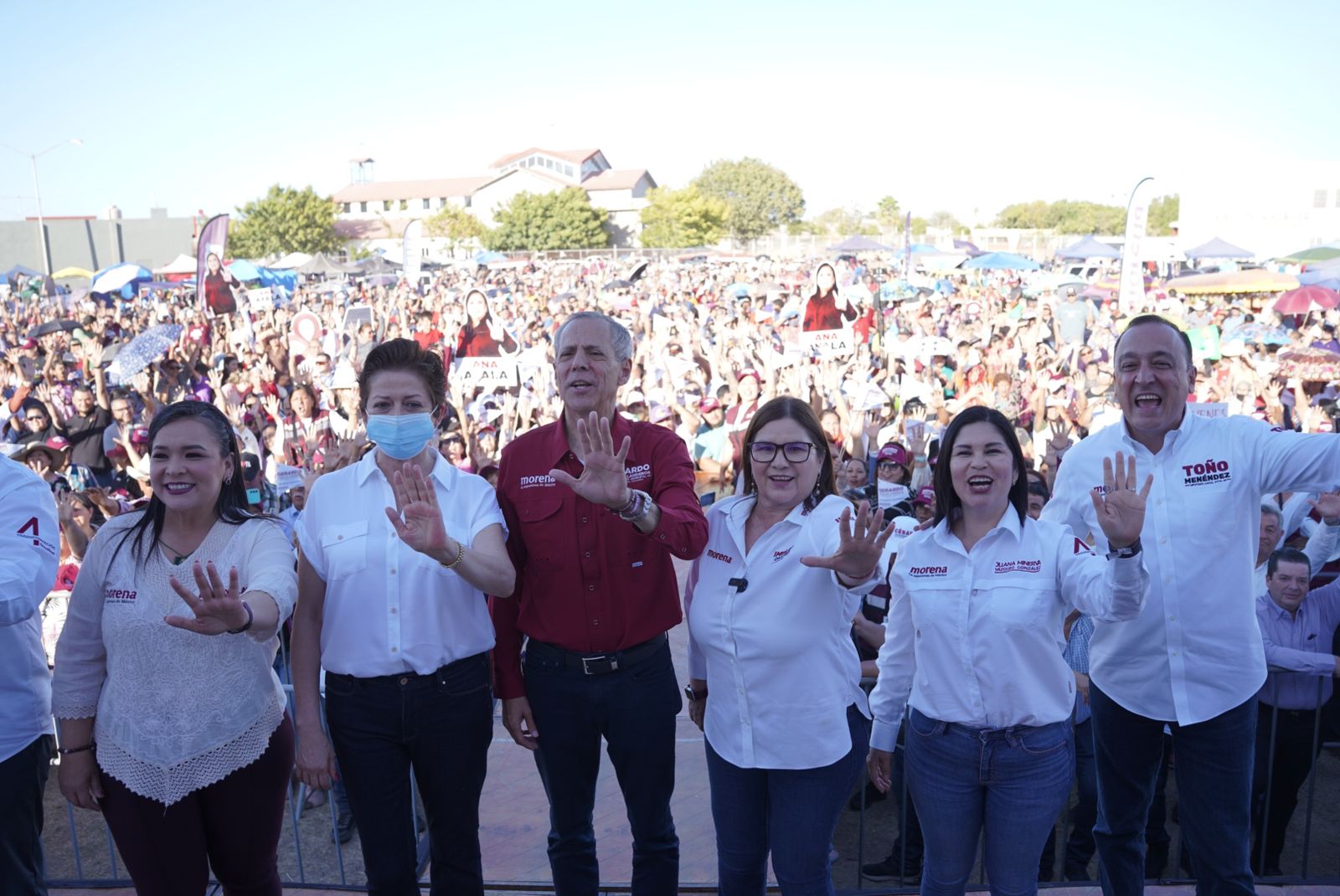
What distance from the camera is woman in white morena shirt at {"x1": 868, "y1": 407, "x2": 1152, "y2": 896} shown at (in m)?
2.54

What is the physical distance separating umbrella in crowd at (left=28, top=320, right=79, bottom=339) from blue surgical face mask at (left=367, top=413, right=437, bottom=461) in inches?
626

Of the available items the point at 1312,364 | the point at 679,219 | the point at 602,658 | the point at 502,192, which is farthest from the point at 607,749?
the point at 502,192

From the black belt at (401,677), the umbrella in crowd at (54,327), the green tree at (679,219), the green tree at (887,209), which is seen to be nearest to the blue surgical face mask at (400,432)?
the black belt at (401,677)

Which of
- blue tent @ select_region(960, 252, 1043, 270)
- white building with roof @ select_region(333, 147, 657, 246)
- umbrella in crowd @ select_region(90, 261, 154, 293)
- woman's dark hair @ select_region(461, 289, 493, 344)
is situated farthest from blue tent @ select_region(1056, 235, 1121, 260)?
white building with roof @ select_region(333, 147, 657, 246)

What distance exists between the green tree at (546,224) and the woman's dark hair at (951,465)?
69240 millimetres

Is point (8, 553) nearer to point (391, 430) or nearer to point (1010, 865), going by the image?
point (391, 430)

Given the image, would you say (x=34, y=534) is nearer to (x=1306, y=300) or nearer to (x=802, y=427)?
(x=802, y=427)

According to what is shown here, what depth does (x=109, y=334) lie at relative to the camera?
18062 mm

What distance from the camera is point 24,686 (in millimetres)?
2617

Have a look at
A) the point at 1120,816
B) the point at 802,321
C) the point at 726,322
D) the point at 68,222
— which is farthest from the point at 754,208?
the point at 1120,816

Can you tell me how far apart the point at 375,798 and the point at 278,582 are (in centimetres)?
66

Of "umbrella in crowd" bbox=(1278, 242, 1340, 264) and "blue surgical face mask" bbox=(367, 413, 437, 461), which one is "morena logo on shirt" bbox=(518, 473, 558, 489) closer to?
"blue surgical face mask" bbox=(367, 413, 437, 461)

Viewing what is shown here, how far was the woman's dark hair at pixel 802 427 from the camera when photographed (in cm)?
277

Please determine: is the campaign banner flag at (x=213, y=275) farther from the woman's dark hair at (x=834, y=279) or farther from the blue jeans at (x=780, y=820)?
the blue jeans at (x=780, y=820)
